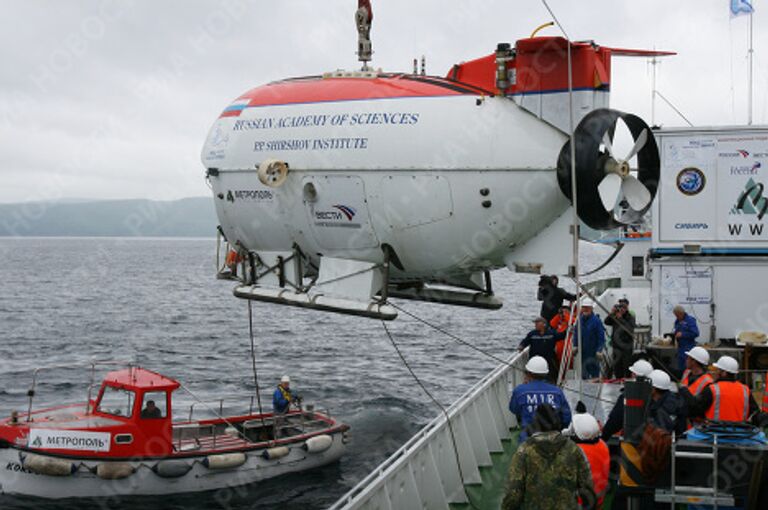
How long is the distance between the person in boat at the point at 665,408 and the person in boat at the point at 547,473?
186 centimetres

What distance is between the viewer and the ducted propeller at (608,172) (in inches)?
318

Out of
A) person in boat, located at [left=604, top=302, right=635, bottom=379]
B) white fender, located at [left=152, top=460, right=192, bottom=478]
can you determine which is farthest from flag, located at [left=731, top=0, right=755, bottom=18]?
white fender, located at [left=152, top=460, right=192, bottom=478]

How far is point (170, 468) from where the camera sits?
63.9 ft

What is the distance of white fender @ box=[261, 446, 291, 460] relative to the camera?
20.5 m

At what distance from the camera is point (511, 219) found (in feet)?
28.5

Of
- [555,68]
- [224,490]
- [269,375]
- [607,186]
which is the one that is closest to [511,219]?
[607,186]

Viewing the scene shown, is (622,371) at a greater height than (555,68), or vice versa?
(555,68)

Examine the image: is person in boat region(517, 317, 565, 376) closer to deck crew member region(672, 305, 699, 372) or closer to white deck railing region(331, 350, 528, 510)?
white deck railing region(331, 350, 528, 510)

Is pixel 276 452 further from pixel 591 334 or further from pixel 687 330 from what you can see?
pixel 687 330

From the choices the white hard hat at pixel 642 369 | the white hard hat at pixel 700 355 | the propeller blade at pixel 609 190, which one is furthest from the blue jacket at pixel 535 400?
the propeller blade at pixel 609 190

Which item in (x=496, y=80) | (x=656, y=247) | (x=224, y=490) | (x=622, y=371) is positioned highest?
(x=496, y=80)

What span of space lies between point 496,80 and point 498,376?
541 centimetres

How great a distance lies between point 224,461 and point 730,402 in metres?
14.5

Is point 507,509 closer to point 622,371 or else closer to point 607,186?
point 607,186
